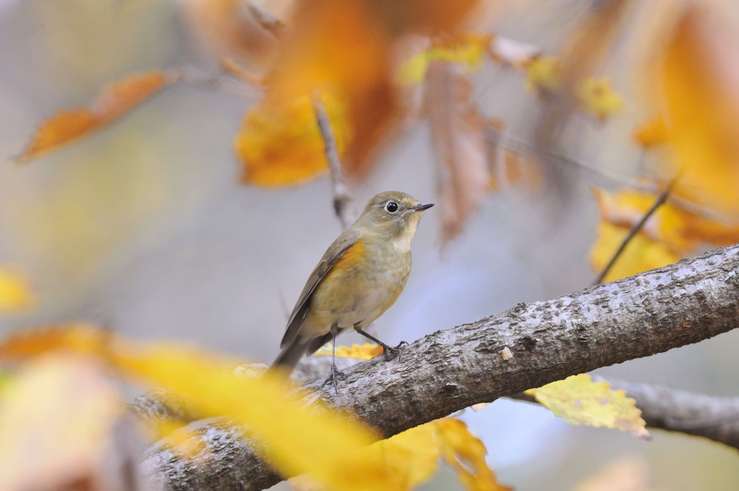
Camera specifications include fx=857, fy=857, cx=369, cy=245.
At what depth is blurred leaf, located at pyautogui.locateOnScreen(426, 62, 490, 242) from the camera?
1352 mm

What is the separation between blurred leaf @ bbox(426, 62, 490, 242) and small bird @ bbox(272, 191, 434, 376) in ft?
4.24

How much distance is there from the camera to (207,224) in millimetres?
7641

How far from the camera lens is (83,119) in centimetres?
184

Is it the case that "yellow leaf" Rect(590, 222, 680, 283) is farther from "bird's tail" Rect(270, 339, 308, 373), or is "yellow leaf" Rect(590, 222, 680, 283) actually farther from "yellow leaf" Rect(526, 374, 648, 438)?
"bird's tail" Rect(270, 339, 308, 373)

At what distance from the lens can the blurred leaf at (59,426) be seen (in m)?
0.52

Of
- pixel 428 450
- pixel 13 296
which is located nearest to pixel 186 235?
pixel 428 450

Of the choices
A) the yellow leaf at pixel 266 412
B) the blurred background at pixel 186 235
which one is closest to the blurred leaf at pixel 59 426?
the yellow leaf at pixel 266 412

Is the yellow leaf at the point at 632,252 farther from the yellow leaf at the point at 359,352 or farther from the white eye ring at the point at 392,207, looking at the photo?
the white eye ring at the point at 392,207

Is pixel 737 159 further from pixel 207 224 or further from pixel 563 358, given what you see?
pixel 207 224

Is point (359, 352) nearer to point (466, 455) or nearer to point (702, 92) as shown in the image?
point (466, 455)

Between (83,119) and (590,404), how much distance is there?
50.6 inches

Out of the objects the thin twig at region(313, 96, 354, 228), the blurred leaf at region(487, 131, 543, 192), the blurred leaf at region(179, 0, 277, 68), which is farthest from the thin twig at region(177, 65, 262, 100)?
the blurred leaf at region(179, 0, 277, 68)

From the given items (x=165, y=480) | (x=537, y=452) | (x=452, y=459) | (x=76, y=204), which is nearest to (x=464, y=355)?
(x=452, y=459)

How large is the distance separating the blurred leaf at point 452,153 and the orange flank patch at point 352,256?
1.29 m
